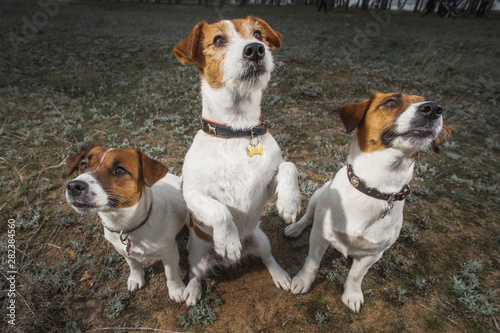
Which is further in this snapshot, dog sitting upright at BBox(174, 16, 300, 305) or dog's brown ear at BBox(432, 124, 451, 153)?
dog's brown ear at BBox(432, 124, 451, 153)

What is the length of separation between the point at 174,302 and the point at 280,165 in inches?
83.1

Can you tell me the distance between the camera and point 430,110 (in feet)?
7.13

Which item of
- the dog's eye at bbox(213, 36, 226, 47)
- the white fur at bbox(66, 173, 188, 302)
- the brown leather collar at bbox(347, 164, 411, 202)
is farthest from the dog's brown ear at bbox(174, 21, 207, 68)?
the brown leather collar at bbox(347, 164, 411, 202)

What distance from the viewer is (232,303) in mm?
3006

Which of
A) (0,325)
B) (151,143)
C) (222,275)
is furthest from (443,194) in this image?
(0,325)

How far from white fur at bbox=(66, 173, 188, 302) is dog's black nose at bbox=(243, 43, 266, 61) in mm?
1714

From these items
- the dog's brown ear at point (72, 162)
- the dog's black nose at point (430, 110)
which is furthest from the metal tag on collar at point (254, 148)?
the dog's brown ear at point (72, 162)

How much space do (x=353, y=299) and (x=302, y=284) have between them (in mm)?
587

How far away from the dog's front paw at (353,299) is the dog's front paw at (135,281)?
2.46 metres

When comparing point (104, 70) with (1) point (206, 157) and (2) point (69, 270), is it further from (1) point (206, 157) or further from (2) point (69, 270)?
(1) point (206, 157)

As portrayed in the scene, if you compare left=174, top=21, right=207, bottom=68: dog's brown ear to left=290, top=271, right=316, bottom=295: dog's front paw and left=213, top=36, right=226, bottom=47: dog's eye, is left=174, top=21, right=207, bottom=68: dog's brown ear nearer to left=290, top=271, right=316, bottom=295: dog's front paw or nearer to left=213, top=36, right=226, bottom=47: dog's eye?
left=213, top=36, right=226, bottom=47: dog's eye

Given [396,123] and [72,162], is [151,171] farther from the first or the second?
[396,123]

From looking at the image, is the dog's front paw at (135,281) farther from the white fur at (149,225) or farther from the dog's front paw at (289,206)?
the dog's front paw at (289,206)

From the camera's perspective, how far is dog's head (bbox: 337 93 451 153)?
2199 mm
